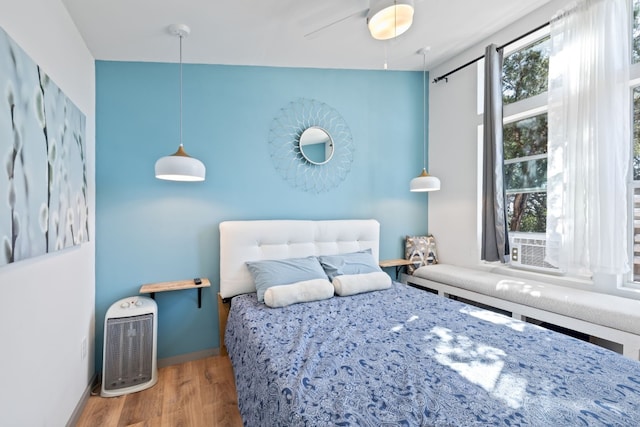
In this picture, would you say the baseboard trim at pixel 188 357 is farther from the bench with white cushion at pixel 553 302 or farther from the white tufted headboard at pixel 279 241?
the bench with white cushion at pixel 553 302

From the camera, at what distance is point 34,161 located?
1.44m

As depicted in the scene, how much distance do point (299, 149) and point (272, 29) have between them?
42.5 inches

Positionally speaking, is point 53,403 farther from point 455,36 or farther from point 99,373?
point 455,36

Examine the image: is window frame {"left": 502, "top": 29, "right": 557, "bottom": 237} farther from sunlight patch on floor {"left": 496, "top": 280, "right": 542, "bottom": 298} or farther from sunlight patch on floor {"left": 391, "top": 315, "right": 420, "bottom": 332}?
sunlight patch on floor {"left": 391, "top": 315, "right": 420, "bottom": 332}

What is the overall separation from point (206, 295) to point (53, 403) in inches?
48.9

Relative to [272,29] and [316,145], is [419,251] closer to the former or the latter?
[316,145]

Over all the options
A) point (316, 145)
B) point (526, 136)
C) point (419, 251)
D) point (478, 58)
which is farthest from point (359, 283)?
point (478, 58)

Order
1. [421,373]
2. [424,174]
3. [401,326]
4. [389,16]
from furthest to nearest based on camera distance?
[424,174] < [389,16] < [401,326] < [421,373]

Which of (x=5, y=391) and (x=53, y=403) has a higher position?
(x=5, y=391)

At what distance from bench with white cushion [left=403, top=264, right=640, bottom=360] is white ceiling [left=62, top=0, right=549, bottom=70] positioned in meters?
2.21

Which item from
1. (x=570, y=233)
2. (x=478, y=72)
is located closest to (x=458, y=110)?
(x=478, y=72)

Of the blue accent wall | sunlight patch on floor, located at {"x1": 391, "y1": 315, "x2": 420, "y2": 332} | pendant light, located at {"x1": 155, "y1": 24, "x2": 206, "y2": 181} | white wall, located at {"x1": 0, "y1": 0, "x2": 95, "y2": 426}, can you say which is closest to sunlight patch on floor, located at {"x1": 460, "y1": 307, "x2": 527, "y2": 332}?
sunlight patch on floor, located at {"x1": 391, "y1": 315, "x2": 420, "y2": 332}

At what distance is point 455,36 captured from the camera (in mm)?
2793

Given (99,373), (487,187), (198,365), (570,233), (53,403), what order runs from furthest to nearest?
(487,187) < (198,365) < (99,373) < (570,233) < (53,403)
